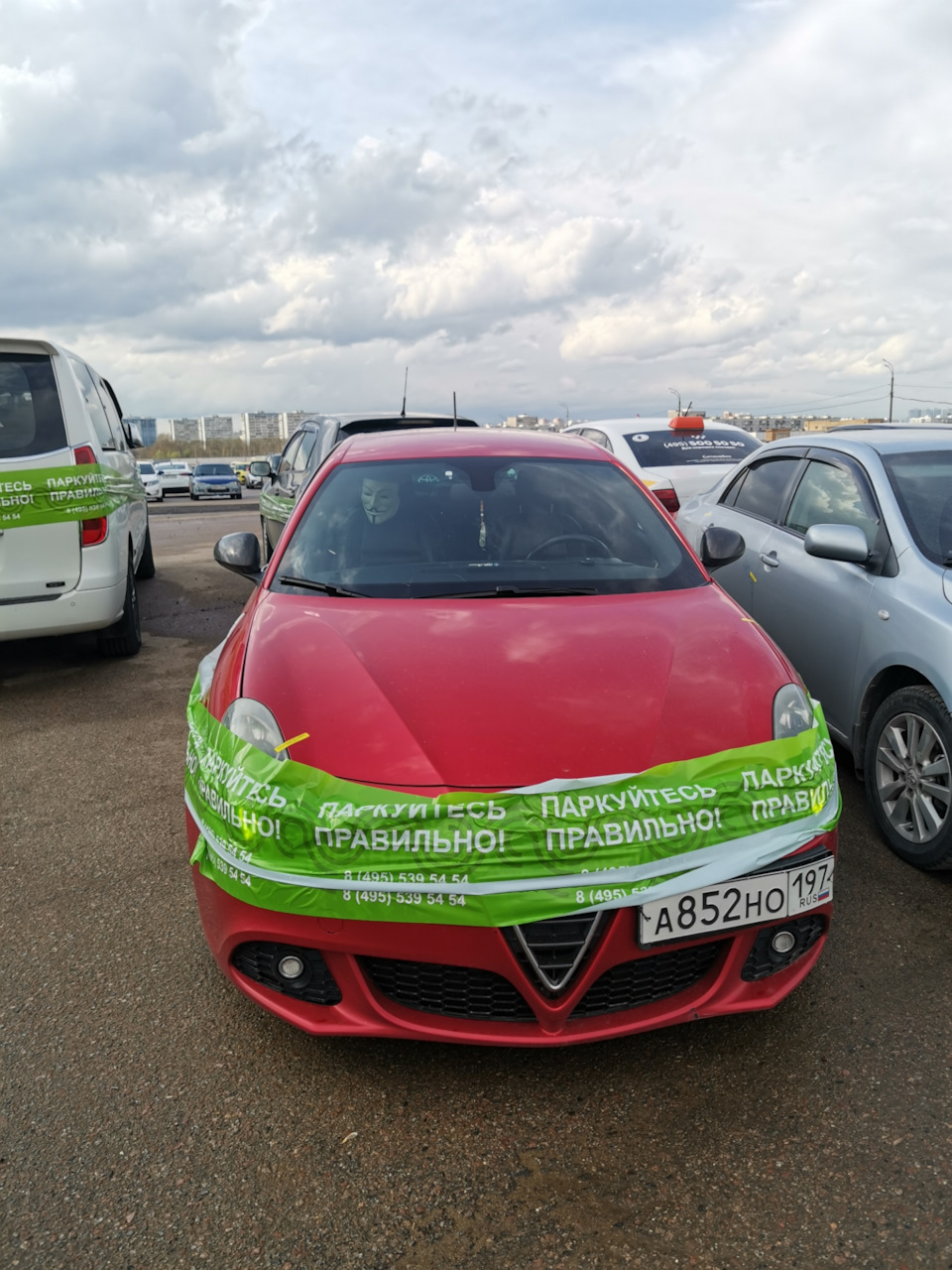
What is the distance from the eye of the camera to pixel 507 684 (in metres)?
2.42

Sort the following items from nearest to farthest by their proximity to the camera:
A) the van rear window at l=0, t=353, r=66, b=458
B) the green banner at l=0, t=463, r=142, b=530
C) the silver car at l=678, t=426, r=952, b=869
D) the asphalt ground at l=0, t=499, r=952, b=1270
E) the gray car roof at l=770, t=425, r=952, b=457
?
the asphalt ground at l=0, t=499, r=952, b=1270
the silver car at l=678, t=426, r=952, b=869
the gray car roof at l=770, t=425, r=952, b=457
the green banner at l=0, t=463, r=142, b=530
the van rear window at l=0, t=353, r=66, b=458

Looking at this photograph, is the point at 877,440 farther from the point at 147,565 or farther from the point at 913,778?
the point at 147,565

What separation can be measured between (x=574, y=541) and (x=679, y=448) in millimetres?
5810

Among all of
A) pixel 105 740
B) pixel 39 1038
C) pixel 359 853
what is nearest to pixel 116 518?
pixel 105 740

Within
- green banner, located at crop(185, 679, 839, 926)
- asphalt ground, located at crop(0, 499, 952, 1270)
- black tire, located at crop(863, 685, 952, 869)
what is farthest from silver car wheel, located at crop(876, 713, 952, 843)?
green banner, located at crop(185, 679, 839, 926)

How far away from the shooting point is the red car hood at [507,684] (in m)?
2.19

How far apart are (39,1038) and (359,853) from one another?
3.85 ft

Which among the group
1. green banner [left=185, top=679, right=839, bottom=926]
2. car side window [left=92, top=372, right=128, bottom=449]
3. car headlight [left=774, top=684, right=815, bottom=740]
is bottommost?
green banner [left=185, top=679, right=839, bottom=926]

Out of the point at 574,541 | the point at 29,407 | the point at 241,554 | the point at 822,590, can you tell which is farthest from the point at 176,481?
the point at 574,541

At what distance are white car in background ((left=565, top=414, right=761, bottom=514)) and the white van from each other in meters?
4.21

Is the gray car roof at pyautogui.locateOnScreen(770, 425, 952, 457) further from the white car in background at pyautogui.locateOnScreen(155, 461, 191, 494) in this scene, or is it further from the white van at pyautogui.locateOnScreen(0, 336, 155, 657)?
the white car in background at pyautogui.locateOnScreen(155, 461, 191, 494)

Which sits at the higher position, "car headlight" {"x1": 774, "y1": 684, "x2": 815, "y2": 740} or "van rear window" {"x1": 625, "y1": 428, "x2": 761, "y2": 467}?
"van rear window" {"x1": 625, "y1": 428, "x2": 761, "y2": 467}

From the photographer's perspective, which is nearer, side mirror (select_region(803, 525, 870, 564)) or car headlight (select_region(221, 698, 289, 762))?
car headlight (select_region(221, 698, 289, 762))

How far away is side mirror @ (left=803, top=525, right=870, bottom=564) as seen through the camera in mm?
3752
